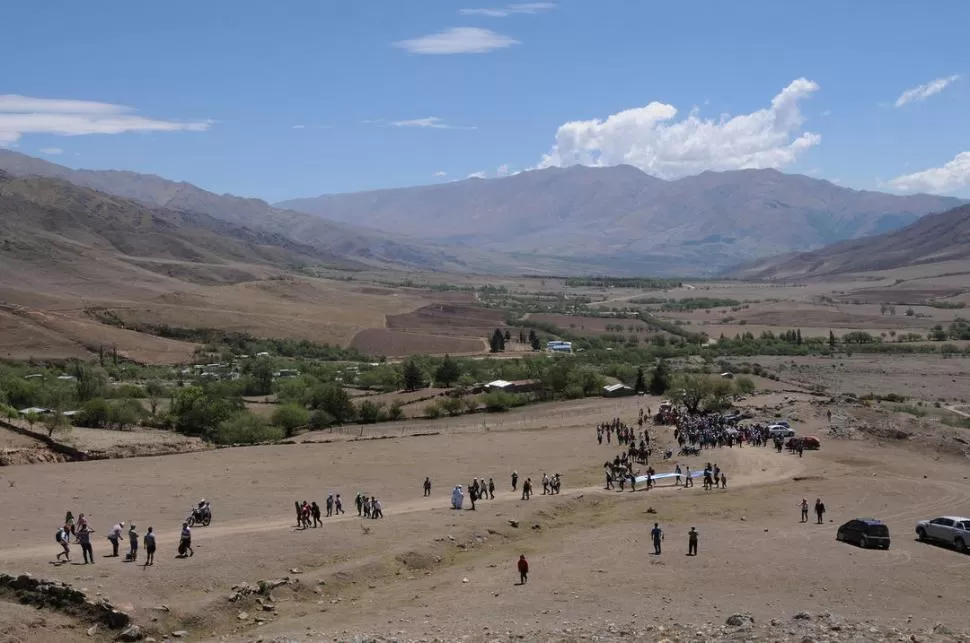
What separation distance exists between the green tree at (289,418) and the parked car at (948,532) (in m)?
39.9

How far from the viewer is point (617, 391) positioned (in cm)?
7575

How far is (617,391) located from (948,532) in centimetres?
4762

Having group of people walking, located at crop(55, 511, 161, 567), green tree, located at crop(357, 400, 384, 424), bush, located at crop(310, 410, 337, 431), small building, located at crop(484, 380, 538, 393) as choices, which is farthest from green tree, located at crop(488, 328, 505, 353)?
group of people walking, located at crop(55, 511, 161, 567)

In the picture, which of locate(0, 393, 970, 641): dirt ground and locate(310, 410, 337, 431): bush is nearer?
locate(0, 393, 970, 641): dirt ground

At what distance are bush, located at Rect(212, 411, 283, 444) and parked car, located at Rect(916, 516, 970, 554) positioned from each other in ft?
122

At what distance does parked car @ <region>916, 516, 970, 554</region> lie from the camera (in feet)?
91.0

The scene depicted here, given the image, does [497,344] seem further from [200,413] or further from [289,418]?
[200,413]

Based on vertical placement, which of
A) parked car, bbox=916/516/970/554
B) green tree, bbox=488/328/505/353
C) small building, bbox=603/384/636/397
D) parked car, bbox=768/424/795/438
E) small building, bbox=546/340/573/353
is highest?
green tree, bbox=488/328/505/353

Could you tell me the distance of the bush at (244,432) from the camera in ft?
184

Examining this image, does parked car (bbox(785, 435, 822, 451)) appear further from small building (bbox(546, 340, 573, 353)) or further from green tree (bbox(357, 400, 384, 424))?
small building (bbox(546, 340, 573, 353))

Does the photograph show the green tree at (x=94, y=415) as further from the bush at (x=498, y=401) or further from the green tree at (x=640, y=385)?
the green tree at (x=640, y=385)

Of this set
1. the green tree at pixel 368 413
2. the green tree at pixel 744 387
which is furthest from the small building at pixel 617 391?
the green tree at pixel 368 413

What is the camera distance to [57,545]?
26719 mm

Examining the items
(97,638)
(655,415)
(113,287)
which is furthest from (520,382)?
(113,287)
